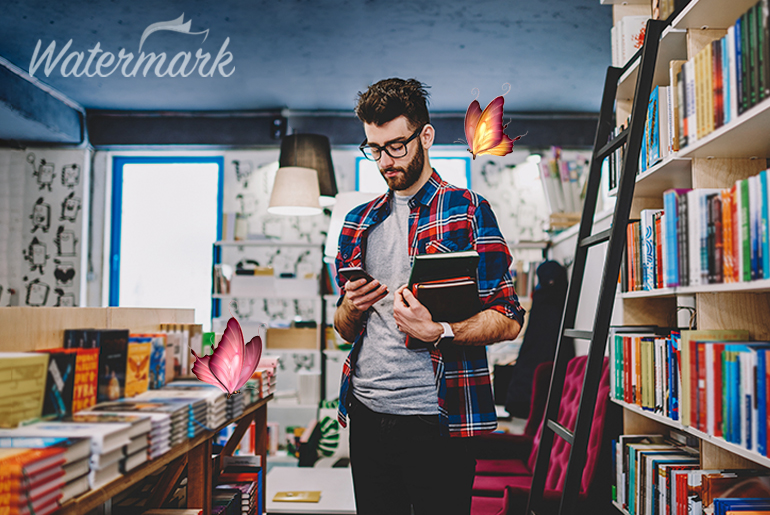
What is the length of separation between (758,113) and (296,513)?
218 cm

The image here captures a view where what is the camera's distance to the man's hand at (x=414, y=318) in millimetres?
1210

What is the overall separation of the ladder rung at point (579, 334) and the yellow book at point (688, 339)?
0.24m

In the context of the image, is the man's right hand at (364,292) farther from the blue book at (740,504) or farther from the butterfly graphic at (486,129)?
the blue book at (740,504)

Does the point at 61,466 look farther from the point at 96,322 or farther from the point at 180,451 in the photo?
the point at 96,322

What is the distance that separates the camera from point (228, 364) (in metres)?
1.71

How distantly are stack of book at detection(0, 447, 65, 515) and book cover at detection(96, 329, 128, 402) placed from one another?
0.45 meters

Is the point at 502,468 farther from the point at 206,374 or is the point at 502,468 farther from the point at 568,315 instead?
the point at 206,374

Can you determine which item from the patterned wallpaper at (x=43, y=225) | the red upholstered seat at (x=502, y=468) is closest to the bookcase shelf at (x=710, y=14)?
the red upholstered seat at (x=502, y=468)

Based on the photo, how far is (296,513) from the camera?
2.33 m

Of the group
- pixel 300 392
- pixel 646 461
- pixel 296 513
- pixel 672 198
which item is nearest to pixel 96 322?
pixel 296 513

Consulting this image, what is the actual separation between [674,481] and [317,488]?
5.30 feet

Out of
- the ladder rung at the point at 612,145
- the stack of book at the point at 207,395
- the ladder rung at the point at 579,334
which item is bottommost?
the stack of book at the point at 207,395

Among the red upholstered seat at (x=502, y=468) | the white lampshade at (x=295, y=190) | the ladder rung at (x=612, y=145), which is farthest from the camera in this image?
the white lampshade at (x=295, y=190)

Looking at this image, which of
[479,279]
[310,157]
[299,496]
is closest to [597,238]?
[479,279]
